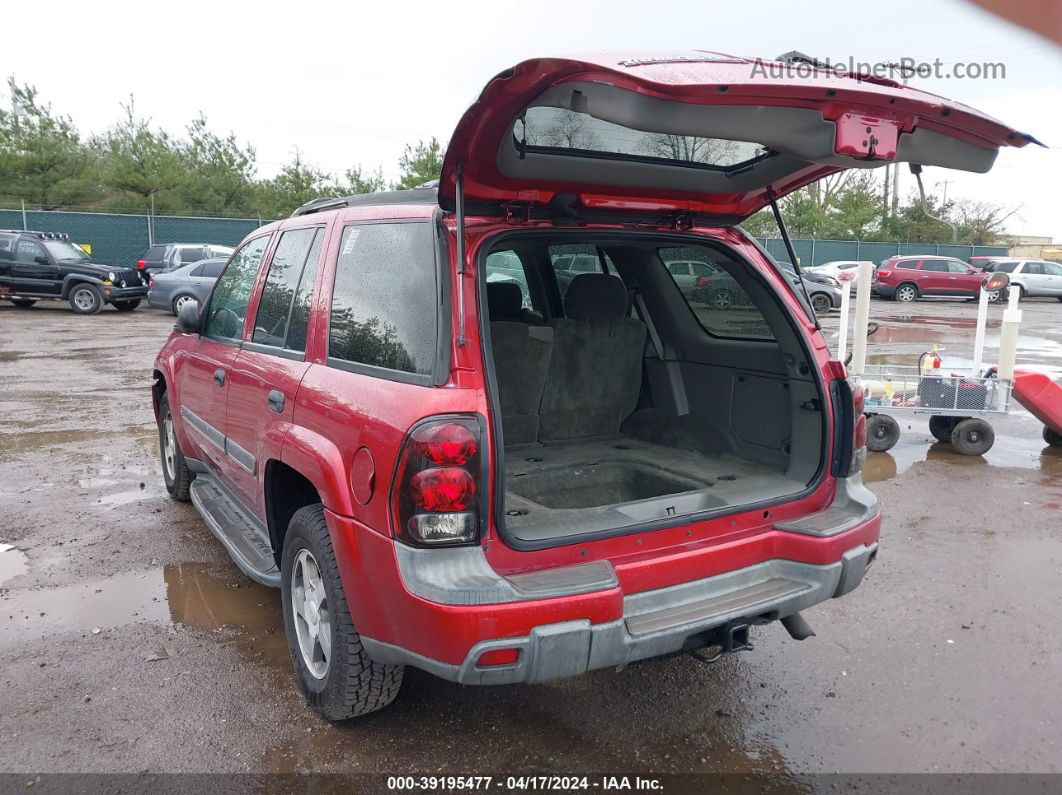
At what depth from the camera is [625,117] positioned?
2301mm

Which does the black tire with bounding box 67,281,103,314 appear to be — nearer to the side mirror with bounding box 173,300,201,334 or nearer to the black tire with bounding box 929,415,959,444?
the side mirror with bounding box 173,300,201,334

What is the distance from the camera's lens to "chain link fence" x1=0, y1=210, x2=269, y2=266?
87.6 ft

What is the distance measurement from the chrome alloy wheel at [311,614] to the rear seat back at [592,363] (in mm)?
1496

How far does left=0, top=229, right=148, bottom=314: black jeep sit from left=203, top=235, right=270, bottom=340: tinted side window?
680 inches

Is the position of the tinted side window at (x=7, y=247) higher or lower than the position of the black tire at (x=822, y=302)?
higher

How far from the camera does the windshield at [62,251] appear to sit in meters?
19.6

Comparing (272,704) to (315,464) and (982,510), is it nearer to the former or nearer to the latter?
(315,464)

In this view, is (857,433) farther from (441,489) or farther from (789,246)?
(441,489)

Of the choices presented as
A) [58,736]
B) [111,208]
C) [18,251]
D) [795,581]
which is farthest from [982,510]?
[111,208]

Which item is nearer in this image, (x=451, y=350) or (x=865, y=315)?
(x=451, y=350)

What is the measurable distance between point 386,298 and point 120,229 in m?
28.6

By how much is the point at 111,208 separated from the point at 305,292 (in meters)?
32.7

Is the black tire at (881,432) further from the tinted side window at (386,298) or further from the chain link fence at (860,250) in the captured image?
the chain link fence at (860,250)

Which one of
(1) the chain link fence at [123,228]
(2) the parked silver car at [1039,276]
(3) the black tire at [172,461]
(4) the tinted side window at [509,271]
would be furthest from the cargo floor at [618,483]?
(2) the parked silver car at [1039,276]
